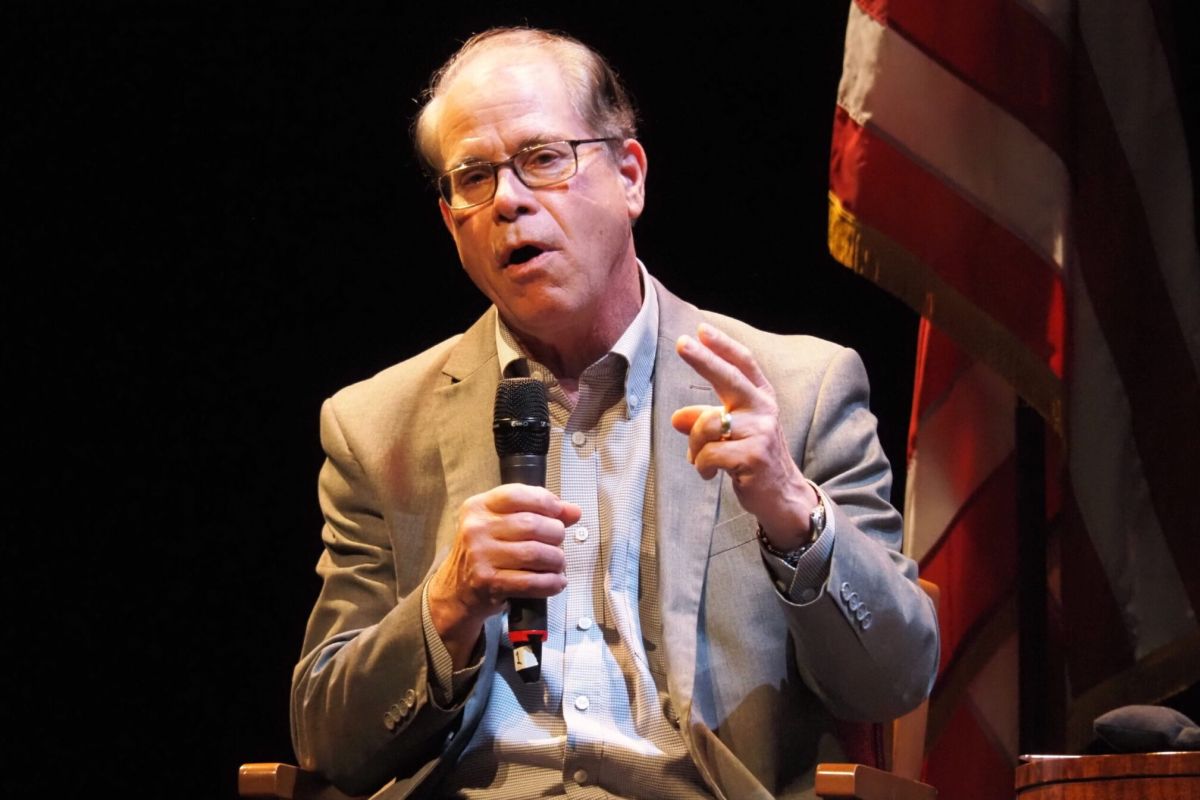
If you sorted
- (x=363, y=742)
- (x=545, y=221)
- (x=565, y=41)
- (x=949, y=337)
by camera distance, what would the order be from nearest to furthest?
1. (x=363, y=742)
2. (x=545, y=221)
3. (x=565, y=41)
4. (x=949, y=337)

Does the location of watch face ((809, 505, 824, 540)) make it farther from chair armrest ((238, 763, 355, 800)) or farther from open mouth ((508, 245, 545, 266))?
chair armrest ((238, 763, 355, 800))

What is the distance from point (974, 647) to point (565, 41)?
158 centimetres

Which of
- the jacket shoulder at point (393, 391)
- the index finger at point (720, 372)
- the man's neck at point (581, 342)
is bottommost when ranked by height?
the index finger at point (720, 372)

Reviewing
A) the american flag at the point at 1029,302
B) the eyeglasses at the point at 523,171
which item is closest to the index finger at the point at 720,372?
the eyeglasses at the point at 523,171

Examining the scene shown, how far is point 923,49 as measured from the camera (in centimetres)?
317

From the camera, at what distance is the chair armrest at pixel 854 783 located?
1.85 m

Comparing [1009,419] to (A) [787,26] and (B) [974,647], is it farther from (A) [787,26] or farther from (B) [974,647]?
(A) [787,26]

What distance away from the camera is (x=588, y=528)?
2.22m

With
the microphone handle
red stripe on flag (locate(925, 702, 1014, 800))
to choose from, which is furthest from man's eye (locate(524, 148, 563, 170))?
red stripe on flag (locate(925, 702, 1014, 800))

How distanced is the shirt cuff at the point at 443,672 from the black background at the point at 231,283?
1.52 meters

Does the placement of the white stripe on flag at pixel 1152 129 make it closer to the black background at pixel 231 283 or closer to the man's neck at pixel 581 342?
the black background at pixel 231 283

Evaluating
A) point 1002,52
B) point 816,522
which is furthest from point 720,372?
point 1002,52

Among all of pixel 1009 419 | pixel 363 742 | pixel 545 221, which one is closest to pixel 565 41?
pixel 545 221

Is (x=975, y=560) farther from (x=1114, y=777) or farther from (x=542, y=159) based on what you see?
(x=542, y=159)
